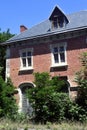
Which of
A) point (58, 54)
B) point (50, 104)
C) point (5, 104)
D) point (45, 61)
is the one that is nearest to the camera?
point (50, 104)

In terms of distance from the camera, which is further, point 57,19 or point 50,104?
point 57,19

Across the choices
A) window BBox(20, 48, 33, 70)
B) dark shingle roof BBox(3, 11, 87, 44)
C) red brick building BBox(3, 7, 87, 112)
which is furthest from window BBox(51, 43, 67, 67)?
window BBox(20, 48, 33, 70)

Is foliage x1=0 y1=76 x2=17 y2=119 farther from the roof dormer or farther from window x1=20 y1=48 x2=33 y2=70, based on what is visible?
the roof dormer

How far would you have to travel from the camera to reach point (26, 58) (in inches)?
1044

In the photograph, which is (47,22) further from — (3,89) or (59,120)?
(59,120)

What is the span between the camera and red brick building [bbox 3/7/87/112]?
2405 centimetres

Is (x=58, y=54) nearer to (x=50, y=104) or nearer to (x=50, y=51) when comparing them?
(x=50, y=51)

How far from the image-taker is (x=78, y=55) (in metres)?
23.8

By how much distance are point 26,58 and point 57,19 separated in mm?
4369

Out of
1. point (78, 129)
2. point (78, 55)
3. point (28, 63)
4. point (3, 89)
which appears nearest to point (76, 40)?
point (78, 55)

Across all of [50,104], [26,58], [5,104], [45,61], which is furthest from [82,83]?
[26,58]

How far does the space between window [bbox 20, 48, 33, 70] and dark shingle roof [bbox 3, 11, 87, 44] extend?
1168mm

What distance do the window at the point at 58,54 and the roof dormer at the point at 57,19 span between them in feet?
7.33

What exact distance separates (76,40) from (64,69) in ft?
8.20
